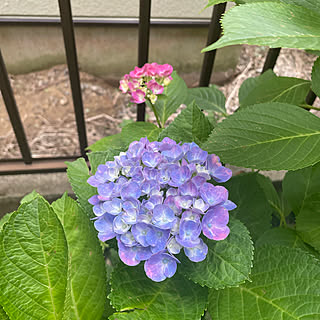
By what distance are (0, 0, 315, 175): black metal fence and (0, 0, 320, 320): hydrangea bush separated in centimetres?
42

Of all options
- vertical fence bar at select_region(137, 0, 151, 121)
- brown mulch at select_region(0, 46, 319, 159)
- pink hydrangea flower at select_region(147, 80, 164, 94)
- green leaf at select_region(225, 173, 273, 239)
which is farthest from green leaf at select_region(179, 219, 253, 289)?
brown mulch at select_region(0, 46, 319, 159)

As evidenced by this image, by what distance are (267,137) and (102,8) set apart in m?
1.65

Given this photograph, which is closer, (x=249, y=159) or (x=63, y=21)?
(x=249, y=159)

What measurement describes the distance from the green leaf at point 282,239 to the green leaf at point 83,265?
0.39 meters

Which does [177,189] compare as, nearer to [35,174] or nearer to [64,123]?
[35,174]

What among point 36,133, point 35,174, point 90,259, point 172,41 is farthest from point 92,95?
point 90,259

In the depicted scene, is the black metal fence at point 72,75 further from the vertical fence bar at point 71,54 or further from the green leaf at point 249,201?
the green leaf at point 249,201

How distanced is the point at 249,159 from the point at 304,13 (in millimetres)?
233

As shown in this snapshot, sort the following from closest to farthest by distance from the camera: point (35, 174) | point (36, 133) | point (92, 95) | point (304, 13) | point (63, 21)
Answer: point (304, 13), point (63, 21), point (35, 174), point (36, 133), point (92, 95)

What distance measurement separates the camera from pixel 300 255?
61cm

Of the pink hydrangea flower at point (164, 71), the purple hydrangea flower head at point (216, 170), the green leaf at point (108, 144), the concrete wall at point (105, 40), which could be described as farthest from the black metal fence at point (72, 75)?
the concrete wall at point (105, 40)

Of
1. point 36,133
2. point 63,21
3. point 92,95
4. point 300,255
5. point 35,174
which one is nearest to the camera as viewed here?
point 300,255

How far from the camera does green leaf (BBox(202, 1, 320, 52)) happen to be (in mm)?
443

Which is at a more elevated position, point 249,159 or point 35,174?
point 249,159
